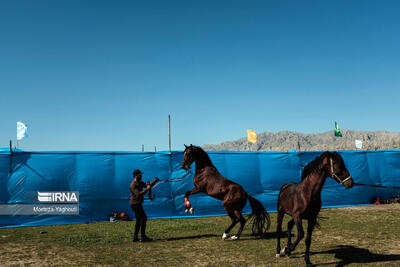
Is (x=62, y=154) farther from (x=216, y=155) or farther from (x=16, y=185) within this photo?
(x=216, y=155)

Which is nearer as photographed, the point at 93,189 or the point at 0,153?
the point at 0,153

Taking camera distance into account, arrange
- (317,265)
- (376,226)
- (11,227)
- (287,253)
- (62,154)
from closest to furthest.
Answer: (317,265) < (287,253) < (376,226) < (11,227) < (62,154)

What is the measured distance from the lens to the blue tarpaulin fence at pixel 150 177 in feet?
44.7

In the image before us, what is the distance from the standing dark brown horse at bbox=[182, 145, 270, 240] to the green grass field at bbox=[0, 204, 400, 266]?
56cm

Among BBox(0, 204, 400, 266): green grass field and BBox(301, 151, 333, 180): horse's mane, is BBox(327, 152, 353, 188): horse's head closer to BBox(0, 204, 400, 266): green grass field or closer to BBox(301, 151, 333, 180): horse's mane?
BBox(301, 151, 333, 180): horse's mane

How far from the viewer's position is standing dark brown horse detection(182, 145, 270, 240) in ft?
33.7

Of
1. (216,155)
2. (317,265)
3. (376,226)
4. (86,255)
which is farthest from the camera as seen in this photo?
(216,155)

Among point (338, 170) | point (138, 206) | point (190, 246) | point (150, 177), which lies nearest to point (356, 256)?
point (338, 170)

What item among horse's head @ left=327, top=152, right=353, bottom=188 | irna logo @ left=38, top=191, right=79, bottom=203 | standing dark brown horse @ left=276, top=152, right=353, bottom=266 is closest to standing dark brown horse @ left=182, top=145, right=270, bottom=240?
standing dark brown horse @ left=276, top=152, right=353, bottom=266

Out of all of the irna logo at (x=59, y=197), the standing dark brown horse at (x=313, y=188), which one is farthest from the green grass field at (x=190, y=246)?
the irna logo at (x=59, y=197)

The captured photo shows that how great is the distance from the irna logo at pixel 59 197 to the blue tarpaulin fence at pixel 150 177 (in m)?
0.17

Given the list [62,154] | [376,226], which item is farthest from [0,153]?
[376,226]

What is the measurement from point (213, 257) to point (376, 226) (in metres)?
6.70

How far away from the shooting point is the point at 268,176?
54.2 ft
